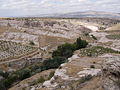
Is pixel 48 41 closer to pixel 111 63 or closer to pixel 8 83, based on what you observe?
pixel 8 83

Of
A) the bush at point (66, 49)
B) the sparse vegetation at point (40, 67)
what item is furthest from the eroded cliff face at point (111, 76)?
the bush at point (66, 49)

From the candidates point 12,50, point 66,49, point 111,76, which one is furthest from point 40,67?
point 111,76

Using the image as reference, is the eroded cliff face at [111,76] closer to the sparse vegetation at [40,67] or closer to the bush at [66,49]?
the sparse vegetation at [40,67]

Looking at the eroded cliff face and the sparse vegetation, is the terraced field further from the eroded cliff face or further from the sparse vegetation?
the eroded cliff face

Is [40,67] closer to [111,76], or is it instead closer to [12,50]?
[12,50]

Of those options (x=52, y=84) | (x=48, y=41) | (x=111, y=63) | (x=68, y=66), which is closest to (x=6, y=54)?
(x=48, y=41)

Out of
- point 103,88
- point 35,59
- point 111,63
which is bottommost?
point 35,59

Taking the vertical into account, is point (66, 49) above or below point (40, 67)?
above

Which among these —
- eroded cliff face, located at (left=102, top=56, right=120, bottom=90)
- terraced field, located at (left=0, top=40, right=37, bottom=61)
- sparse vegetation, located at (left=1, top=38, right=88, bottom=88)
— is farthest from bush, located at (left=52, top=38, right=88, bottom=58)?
eroded cliff face, located at (left=102, top=56, right=120, bottom=90)
